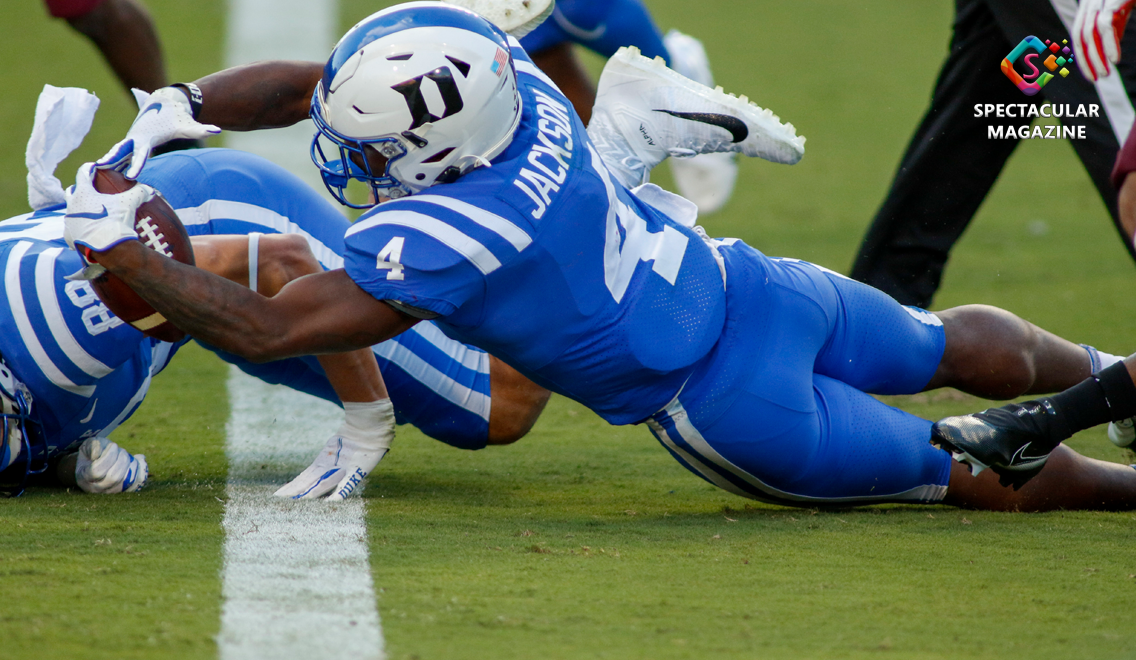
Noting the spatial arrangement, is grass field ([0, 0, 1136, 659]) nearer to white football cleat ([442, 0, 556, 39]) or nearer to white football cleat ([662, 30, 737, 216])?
white football cleat ([442, 0, 556, 39])

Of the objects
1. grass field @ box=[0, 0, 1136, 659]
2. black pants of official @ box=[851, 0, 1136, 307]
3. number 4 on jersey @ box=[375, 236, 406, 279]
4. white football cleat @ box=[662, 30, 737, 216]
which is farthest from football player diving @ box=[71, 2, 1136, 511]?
white football cleat @ box=[662, 30, 737, 216]

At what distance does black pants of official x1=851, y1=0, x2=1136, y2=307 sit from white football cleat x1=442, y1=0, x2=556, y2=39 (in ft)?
5.07

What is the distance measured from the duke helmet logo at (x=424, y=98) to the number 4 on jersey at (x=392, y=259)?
0.88ft

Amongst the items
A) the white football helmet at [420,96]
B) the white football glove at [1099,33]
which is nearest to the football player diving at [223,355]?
the white football helmet at [420,96]

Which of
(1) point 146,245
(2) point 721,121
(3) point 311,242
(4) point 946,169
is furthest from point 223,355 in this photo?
(4) point 946,169

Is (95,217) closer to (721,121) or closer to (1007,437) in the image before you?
(721,121)

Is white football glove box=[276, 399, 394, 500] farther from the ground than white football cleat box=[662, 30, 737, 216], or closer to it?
farther from the ground

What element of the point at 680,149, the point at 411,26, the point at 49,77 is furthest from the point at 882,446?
the point at 49,77

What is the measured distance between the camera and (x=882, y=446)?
2855 mm

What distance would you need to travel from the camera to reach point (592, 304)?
2.61m

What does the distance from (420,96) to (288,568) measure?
0.95 m

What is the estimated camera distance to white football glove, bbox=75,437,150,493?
9.97 feet

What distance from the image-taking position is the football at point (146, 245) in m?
2.51

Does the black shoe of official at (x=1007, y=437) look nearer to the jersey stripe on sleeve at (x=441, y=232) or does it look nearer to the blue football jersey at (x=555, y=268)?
the blue football jersey at (x=555, y=268)
